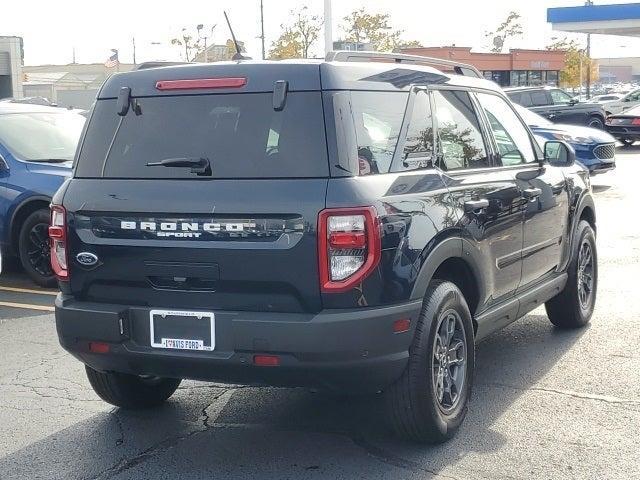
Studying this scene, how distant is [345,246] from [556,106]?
76.3 feet

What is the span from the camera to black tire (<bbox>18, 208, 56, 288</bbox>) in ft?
29.7

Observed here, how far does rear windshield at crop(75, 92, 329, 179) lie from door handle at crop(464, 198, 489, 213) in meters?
1.08

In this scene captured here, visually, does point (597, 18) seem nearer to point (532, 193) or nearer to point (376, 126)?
point (532, 193)

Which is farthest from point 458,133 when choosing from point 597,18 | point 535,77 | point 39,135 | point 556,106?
point 535,77

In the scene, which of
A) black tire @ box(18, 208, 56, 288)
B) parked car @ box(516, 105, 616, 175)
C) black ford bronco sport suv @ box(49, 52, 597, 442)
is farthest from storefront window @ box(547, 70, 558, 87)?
black ford bronco sport suv @ box(49, 52, 597, 442)

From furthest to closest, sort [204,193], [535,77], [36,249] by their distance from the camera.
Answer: [535,77]
[36,249]
[204,193]

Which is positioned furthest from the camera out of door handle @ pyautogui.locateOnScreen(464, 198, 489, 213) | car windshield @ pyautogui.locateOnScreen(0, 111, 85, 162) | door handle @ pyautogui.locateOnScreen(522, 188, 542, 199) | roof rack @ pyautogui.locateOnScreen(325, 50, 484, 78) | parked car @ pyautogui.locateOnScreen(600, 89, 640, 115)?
parked car @ pyautogui.locateOnScreen(600, 89, 640, 115)

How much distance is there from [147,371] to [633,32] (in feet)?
154

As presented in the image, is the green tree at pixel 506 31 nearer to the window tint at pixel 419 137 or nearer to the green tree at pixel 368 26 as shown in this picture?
the green tree at pixel 368 26

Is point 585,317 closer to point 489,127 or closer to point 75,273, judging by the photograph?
point 489,127

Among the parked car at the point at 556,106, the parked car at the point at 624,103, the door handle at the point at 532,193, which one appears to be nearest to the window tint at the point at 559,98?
the parked car at the point at 556,106

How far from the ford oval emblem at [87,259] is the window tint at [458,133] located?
1.85 m

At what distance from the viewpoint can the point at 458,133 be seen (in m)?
5.19

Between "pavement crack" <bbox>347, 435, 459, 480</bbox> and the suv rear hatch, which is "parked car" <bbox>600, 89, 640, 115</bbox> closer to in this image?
"pavement crack" <bbox>347, 435, 459, 480</bbox>
